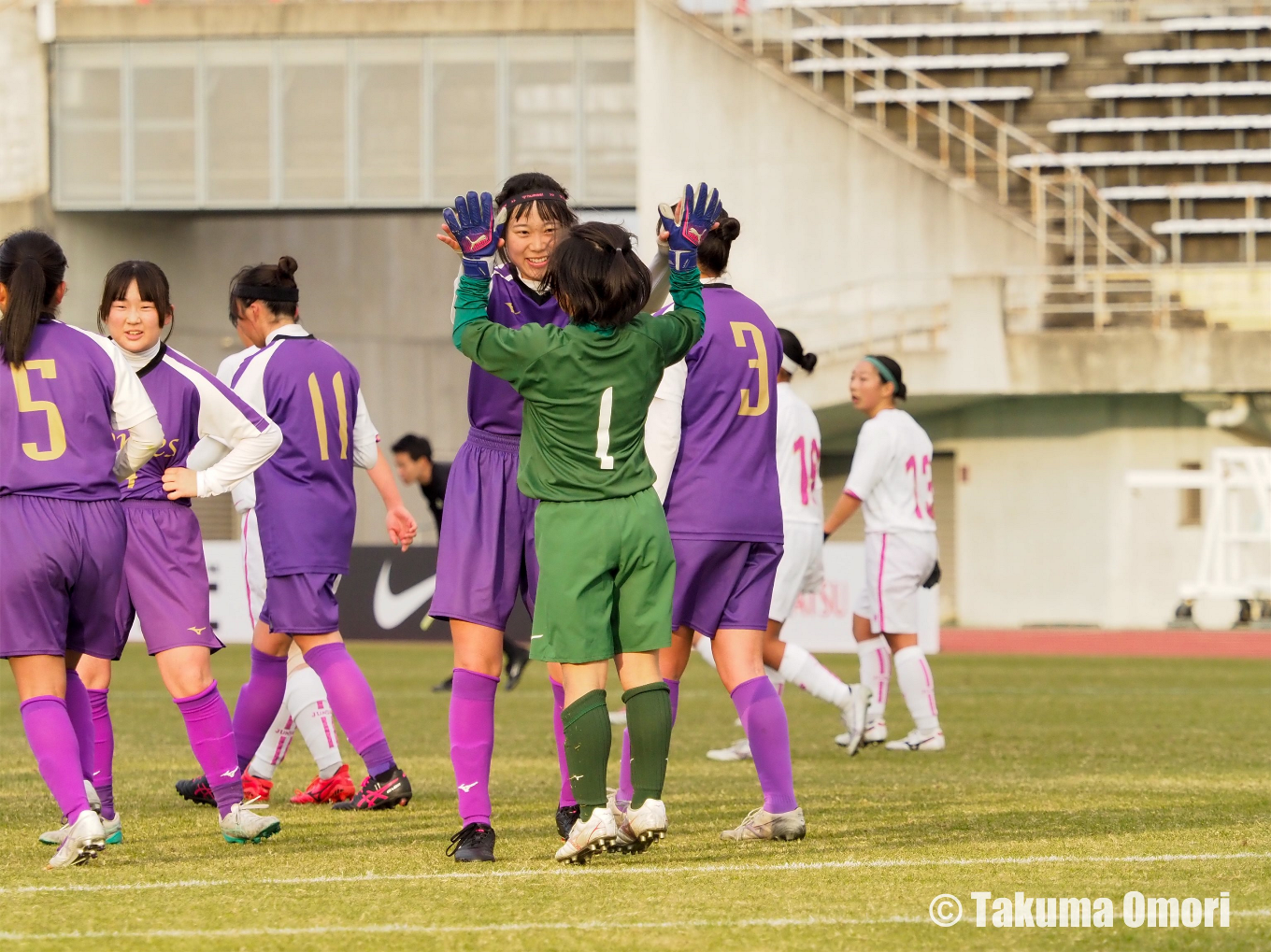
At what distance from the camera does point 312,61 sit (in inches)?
1271

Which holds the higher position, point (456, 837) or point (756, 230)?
point (756, 230)

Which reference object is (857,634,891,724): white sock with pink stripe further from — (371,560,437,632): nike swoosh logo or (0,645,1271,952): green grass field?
(371,560,437,632): nike swoosh logo

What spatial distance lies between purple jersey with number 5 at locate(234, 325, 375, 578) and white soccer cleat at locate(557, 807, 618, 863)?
2.26 meters

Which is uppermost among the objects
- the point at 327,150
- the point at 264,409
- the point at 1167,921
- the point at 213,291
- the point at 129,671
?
the point at 327,150

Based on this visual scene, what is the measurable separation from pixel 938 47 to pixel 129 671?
67.9 ft

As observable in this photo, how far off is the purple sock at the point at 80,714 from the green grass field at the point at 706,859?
0.36 metres

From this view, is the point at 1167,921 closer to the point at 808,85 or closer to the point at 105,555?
the point at 105,555

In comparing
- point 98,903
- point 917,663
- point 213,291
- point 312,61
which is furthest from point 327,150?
point 98,903

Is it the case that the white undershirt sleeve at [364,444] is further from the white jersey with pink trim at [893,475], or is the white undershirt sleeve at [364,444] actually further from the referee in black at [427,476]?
the referee in black at [427,476]

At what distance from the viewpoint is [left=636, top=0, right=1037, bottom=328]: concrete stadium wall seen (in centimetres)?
3044

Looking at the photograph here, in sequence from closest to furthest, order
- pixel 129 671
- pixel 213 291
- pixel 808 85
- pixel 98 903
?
1. pixel 98 903
2. pixel 129 671
3. pixel 808 85
4. pixel 213 291

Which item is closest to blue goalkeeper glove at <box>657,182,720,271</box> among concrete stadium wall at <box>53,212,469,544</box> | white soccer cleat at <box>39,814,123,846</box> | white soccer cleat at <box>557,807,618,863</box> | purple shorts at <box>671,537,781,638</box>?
purple shorts at <box>671,537,781,638</box>

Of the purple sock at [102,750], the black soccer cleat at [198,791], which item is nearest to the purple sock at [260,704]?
the black soccer cleat at [198,791]

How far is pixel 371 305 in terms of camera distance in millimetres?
38406
